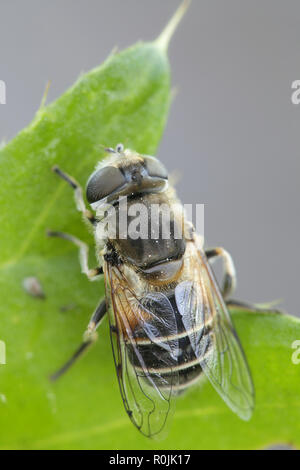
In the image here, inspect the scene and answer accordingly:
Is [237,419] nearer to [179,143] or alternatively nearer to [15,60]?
[179,143]

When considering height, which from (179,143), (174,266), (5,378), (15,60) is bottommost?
(5,378)

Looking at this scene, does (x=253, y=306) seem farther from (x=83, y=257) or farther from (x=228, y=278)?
(x=83, y=257)

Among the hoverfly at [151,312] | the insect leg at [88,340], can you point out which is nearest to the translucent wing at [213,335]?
the hoverfly at [151,312]

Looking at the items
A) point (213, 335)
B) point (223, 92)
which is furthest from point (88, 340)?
point (223, 92)

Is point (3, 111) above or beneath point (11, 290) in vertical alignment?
above

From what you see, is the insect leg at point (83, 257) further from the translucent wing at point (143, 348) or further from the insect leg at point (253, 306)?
the insect leg at point (253, 306)
